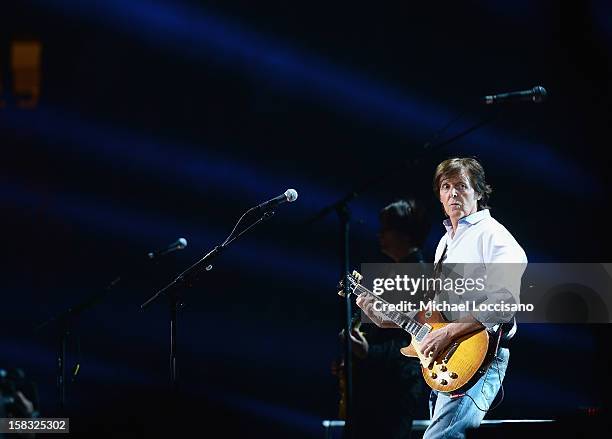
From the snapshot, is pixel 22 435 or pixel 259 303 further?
pixel 259 303

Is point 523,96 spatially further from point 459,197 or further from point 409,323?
point 409,323

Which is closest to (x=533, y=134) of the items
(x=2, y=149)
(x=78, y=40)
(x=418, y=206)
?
(x=418, y=206)

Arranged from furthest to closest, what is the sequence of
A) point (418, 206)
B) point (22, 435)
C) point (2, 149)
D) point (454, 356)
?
point (2, 149)
point (418, 206)
point (22, 435)
point (454, 356)

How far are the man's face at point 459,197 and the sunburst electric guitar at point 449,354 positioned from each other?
1.52 feet

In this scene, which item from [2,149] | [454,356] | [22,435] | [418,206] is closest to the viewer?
[454,356]

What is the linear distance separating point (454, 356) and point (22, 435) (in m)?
2.15

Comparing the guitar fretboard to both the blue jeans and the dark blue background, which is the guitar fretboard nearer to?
the blue jeans

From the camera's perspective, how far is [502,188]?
543 cm

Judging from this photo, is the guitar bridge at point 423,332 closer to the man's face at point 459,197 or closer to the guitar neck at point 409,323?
the guitar neck at point 409,323

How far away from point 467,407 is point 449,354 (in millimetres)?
225

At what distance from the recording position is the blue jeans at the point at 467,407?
3311 millimetres

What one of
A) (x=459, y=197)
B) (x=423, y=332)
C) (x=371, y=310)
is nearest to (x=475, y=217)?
(x=459, y=197)

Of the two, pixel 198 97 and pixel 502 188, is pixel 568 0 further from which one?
pixel 198 97

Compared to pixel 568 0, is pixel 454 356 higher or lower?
lower
